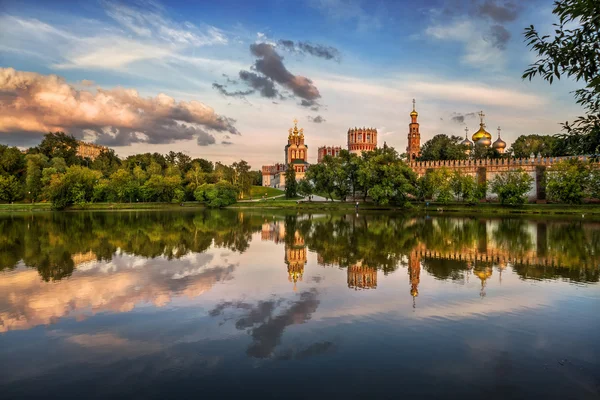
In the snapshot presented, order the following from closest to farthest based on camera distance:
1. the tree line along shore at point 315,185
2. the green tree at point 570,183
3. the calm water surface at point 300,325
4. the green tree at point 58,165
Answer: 1. the calm water surface at point 300,325
2. the green tree at point 570,183
3. the tree line along shore at point 315,185
4. the green tree at point 58,165

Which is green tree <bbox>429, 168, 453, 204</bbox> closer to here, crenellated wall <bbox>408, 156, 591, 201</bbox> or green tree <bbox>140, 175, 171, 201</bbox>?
crenellated wall <bbox>408, 156, 591, 201</bbox>

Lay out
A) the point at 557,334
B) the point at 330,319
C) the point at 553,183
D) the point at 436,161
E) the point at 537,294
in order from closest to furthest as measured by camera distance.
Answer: the point at 557,334 < the point at 330,319 < the point at 537,294 < the point at 553,183 < the point at 436,161

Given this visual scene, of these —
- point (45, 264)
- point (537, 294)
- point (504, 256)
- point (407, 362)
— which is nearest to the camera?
point (407, 362)

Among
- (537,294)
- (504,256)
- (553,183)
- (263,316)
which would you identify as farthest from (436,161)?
(263,316)

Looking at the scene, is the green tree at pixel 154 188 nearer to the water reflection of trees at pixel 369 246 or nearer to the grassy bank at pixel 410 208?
the grassy bank at pixel 410 208

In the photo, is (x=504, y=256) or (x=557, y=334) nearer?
(x=557, y=334)

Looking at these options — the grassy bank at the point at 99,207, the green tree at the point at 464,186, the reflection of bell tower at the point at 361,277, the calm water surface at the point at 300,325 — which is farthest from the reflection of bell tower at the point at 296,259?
the grassy bank at the point at 99,207

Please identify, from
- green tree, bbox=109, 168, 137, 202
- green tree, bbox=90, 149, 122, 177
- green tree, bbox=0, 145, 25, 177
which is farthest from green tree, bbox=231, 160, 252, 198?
green tree, bbox=0, 145, 25, 177

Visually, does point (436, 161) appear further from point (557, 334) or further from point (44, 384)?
point (44, 384)
